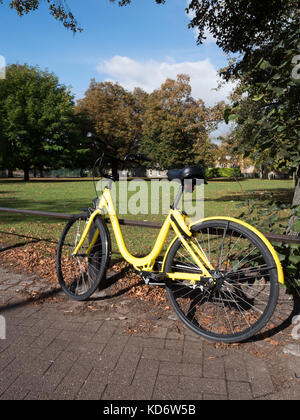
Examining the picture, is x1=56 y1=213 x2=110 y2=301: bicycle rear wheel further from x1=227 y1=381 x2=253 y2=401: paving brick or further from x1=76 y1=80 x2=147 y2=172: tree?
x1=76 y1=80 x2=147 y2=172: tree

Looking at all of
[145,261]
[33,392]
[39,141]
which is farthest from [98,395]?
[39,141]

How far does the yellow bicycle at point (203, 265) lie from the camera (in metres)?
2.51

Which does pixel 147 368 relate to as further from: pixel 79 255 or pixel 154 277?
pixel 79 255

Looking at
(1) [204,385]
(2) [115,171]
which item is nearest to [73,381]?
(1) [204,385]

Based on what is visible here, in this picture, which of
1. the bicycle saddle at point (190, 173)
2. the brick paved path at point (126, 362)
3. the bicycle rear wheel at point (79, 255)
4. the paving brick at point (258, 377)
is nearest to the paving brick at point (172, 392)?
the brick paved path at point (126, 362)

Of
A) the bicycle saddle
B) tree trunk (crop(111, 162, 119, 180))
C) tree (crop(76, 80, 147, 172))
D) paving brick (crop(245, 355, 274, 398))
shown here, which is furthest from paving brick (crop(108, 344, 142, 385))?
tree (crop(76, 80, 147, 172))

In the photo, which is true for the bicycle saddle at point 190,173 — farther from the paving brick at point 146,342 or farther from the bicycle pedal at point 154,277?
the paving brick at point 146,342

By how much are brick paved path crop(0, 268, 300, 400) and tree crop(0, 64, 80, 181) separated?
37.1m

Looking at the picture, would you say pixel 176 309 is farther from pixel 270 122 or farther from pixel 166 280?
pixel 270 122

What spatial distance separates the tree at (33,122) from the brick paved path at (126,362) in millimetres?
37068

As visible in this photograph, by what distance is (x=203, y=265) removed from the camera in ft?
8.81

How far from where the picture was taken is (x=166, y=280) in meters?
2.86

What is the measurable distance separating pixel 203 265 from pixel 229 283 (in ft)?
0.86

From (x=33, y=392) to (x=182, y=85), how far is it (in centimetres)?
4423
